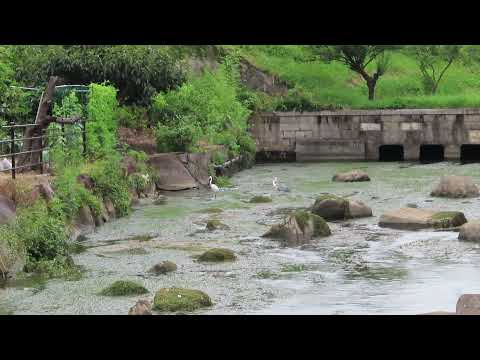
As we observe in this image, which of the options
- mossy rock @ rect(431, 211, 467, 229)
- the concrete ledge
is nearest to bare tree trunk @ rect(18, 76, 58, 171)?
mossy rock @ rect(431, 211, 467, 229)

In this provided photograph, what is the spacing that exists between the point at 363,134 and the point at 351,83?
7.07 metres

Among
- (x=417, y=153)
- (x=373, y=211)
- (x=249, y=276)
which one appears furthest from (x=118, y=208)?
(x=417, y=153)

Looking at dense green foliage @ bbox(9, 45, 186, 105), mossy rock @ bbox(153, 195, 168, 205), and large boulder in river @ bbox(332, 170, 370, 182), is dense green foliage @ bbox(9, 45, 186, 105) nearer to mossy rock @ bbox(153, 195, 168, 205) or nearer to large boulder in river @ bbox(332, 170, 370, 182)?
mossy rock @ bbox(153, 195, 168, 205)

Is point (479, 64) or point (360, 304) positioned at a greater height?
point (479, 64)

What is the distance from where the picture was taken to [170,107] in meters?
30.3

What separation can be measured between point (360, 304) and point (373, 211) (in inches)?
403

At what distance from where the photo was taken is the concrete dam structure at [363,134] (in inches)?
1518

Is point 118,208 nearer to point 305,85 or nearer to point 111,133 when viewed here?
point 111,133

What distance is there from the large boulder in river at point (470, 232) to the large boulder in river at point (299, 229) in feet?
9.21

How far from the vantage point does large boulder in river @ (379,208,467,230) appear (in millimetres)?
19828

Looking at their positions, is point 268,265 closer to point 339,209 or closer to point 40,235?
point 40,235

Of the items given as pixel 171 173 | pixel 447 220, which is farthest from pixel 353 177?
pixel 447 220

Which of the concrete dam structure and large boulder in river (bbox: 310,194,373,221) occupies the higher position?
the concrete dam structure

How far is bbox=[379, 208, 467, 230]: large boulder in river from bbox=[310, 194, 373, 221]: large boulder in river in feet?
4.12
